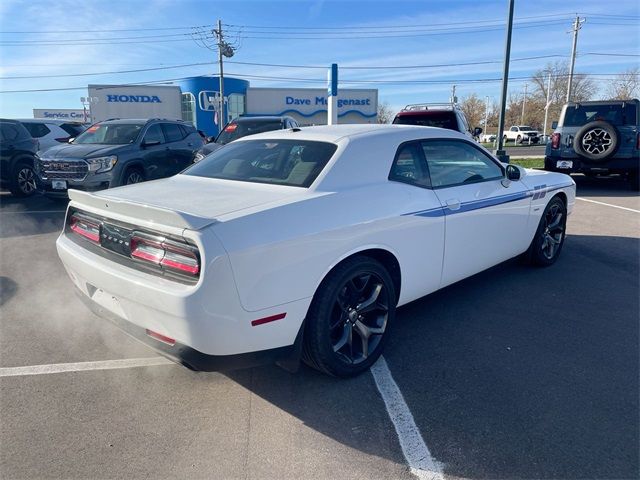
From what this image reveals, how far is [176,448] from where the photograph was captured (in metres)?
2.43

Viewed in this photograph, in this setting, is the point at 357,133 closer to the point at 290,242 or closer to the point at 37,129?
the point at 290,242

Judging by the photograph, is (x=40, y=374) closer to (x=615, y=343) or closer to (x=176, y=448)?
(x=176, y=448)

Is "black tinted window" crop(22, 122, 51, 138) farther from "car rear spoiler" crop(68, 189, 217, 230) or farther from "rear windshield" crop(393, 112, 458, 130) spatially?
"car rear spoiler" crop(68, 189, 217, 230)

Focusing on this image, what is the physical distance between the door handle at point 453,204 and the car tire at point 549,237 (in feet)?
5.89

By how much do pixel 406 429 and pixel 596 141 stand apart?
10014 millimetres

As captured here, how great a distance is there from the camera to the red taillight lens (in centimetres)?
301

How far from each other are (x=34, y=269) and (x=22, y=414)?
10.5ft

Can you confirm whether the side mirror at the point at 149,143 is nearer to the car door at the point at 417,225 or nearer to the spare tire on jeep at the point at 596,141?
the car door at the point at 417,225

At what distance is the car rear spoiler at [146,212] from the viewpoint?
2371 millimetres

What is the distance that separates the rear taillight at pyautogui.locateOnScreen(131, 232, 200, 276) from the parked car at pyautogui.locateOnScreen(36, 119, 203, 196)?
20.8ft

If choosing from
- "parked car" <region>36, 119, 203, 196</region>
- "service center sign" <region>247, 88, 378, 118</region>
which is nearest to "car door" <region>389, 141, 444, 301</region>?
"parked car" <region>36, 119, 203, 196</region>

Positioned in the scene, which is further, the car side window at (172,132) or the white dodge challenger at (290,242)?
the car side window at (172,132)

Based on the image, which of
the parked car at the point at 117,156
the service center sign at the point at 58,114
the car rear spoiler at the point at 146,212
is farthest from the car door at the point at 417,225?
the service center sign at the point at 58,114

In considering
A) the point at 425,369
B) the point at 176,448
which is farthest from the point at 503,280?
the point at 176,448
